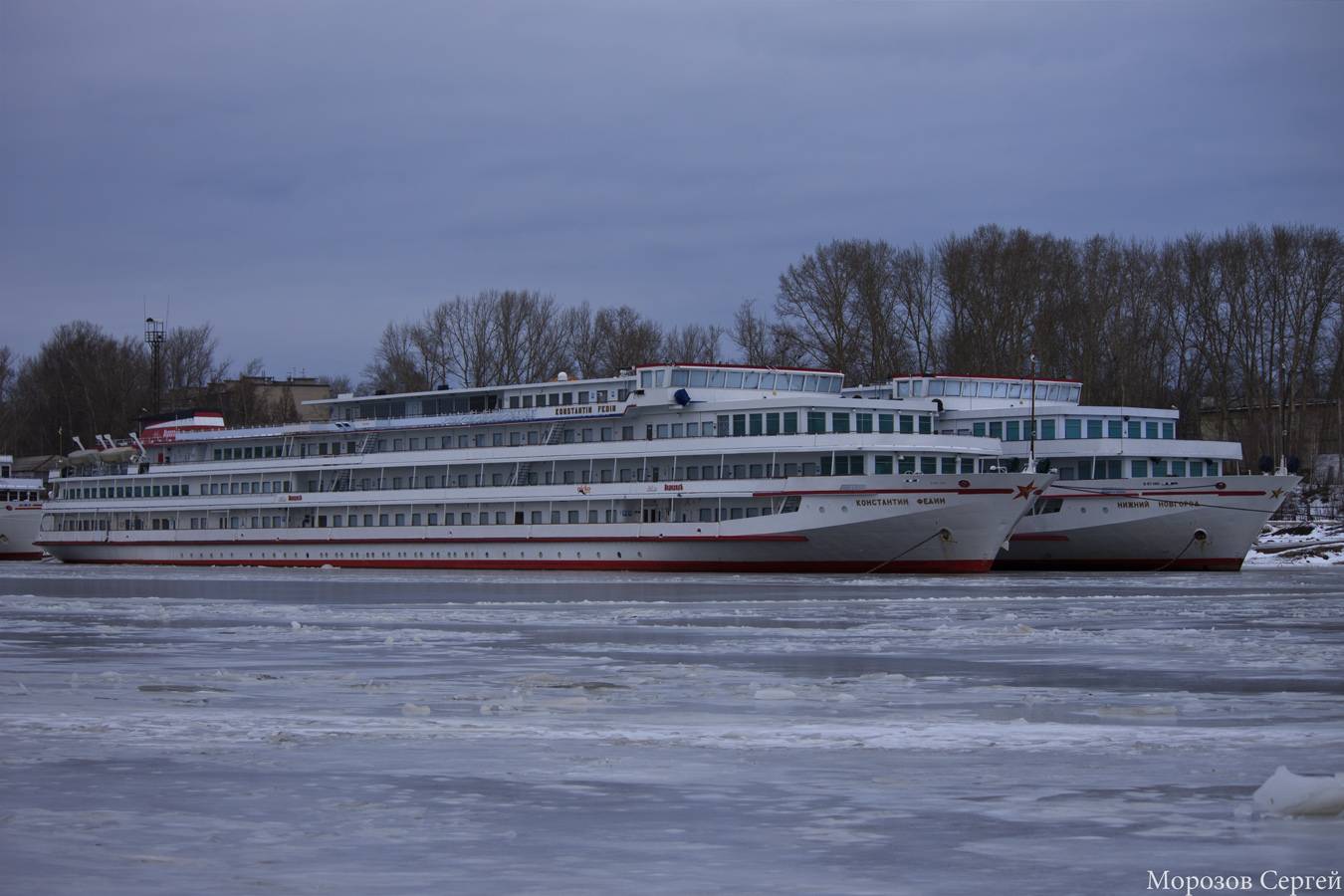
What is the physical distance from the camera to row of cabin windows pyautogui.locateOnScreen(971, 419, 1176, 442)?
5919 centimetres

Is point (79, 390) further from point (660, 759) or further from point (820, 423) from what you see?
point (660, 759)

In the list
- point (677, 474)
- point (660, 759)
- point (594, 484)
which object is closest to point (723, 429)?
point (677, 474)

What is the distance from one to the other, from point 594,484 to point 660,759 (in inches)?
1836

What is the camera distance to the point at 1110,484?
55.6m

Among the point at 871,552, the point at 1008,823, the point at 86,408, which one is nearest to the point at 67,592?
the point at 871,552

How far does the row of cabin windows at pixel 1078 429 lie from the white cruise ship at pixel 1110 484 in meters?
0.04

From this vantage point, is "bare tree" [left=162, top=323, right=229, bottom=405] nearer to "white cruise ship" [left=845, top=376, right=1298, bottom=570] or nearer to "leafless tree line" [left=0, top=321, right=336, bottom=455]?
"leafless tree line" [left=0, top=321, right=336, bottom=455]

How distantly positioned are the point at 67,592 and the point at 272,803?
3262 cm

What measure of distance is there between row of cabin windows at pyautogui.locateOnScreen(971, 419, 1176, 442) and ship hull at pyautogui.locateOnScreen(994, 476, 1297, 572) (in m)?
2.64

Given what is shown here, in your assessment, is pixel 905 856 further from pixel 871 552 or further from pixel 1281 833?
pixel 871 552

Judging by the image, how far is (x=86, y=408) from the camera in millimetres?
116188

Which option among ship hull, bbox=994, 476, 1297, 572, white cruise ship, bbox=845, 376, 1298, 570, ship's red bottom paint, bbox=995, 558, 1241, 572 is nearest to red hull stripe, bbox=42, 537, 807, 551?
white cruise ship, bbox=845, 376, 1298, 570

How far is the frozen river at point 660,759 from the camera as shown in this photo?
7469 mm

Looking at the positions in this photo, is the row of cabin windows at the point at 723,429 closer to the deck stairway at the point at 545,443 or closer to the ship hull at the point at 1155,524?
the deck stairway at the point at 545,443
